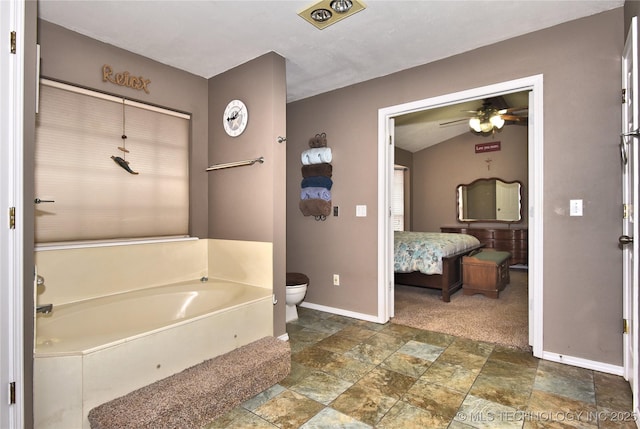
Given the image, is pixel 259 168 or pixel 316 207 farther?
pixel 316 207

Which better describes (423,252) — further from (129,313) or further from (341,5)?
(129,313)

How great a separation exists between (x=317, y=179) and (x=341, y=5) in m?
1.79

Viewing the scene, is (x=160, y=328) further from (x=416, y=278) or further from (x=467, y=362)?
(x=416, y=278)

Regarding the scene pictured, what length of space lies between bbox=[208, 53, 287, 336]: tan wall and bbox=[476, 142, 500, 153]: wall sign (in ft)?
17.3

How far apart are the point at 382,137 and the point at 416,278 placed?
200 cm

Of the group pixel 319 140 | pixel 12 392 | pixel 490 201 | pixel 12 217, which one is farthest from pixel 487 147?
pixel 12 392

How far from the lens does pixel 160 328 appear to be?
72.6 inches

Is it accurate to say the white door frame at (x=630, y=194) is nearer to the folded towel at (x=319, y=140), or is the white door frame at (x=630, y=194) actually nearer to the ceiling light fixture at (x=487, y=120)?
the folded towel at (x=319, y=140)

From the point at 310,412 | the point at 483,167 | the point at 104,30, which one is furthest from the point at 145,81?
the point at 483,167

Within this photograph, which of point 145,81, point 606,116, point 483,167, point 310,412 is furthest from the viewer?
point 483,167

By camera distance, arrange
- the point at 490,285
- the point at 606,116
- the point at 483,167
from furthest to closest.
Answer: the point at 483,167 < the point at 490,285 < the point at 606,116

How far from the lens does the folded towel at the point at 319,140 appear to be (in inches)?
145

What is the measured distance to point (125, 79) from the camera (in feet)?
8.95

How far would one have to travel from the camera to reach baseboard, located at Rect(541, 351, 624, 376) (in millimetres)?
2221
